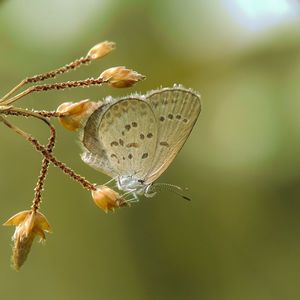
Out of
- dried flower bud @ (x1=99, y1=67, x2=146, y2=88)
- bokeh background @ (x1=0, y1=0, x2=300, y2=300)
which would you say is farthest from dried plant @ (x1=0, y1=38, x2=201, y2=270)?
bokeh background @ (x1=0, y1=0, x2=300, y2=300)

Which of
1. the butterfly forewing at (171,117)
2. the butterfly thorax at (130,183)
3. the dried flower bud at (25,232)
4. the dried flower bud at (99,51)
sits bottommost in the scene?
the dried flower bud at (25,232)

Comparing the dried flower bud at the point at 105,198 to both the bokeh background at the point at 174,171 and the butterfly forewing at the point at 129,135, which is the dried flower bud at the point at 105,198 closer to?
the butterfly forewing at the point at 129,135

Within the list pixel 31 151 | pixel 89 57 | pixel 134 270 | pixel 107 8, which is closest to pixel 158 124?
pixel 89 57

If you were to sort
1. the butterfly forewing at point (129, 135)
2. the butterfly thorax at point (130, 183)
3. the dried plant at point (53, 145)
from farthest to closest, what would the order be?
the butterfly thorax at point (130, 183) < the butterfly forewing at point (129, 135) < the dried plant at point (53, 145)

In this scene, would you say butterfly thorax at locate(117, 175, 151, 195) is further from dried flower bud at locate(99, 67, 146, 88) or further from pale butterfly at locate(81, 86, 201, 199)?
dried flower bud at locate(99, 67, 146, 88)

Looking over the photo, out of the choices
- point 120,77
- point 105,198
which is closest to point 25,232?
point 105,198

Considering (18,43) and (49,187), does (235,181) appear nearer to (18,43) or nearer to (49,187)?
(49,187)

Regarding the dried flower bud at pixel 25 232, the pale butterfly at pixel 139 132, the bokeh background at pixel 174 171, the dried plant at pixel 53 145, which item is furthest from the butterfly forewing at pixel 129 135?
the bokeh background at pixel 174 171
